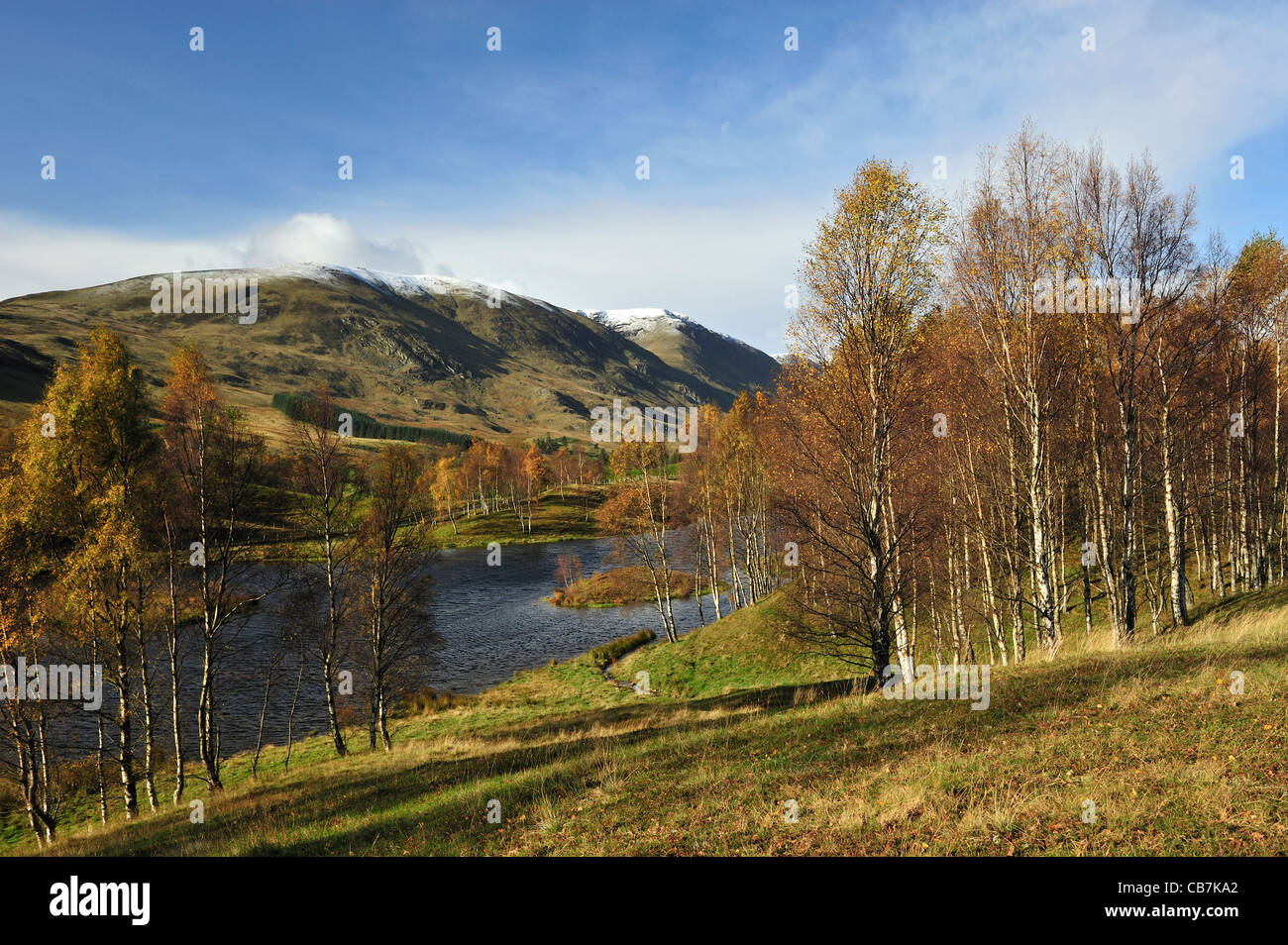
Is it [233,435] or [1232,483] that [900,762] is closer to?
[233,435]

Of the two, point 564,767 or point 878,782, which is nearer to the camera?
point 878,782

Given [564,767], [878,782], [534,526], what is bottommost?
[564,767]

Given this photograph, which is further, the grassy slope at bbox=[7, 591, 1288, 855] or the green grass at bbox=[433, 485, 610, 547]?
the green grass at bbox=[433, 485, 610, 547]

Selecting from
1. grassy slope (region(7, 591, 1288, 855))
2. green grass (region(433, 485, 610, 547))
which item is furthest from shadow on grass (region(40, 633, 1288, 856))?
green grass (region(433, 485, 610, 547))

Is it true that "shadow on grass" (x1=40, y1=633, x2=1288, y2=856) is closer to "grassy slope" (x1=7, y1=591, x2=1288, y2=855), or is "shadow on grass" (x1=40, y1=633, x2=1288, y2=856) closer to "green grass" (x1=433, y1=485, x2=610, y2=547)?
"grassy slope" (x1=7, y1=591, x2=1288, y2=855)

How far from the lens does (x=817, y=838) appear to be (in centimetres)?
780

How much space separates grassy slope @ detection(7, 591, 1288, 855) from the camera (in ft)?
24.4

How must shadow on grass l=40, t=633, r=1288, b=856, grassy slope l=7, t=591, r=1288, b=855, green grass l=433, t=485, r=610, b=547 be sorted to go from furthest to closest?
1. green grass l=433, t=485, r=610, b=547
2. shadow on grass l=40, t=633, r=1288, b=856
3. grassy slope l=7, t=591, r=1288, b=855

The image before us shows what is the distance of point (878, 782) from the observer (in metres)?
9.73

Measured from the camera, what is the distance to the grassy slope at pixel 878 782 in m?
7.43

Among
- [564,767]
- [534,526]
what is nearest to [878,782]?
[564,767]

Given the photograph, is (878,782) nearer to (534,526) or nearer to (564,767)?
(564,767)

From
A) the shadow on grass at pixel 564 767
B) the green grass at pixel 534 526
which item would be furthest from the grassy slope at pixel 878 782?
the green grass at pixel 534 526
